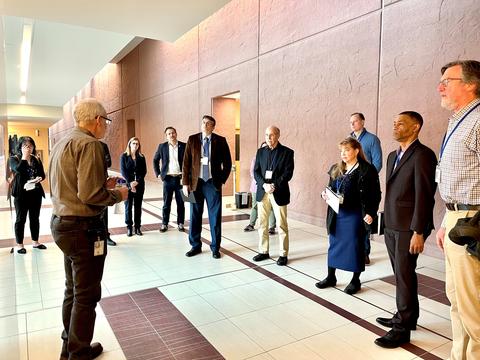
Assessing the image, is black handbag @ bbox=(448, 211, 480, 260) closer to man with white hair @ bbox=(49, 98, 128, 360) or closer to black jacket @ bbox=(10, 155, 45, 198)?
man with white hair @ bbox=(49, 98, 128, 360)

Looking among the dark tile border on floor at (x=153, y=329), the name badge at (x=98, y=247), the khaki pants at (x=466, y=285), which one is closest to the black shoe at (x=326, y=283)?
the dark tile border on floor at (x=153, y=329)

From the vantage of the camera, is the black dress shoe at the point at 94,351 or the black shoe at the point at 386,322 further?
the black shoe at the point at 386,322

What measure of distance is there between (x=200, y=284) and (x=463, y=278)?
217 centimetres

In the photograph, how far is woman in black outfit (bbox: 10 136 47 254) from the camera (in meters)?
3.85

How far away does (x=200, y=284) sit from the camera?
10.6ft

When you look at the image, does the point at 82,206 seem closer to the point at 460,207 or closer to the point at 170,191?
the point at 460,207

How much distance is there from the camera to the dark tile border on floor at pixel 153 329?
2.13m

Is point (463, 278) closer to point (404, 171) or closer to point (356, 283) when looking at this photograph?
point (404, 171)

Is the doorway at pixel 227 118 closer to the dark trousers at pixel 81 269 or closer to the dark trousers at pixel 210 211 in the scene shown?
the dark trousers at pixel 210 211

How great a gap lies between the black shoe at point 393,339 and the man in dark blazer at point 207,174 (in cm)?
212

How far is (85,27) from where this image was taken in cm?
823

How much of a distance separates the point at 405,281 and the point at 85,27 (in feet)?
28.5

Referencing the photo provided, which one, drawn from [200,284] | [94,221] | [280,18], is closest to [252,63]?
[280,18]

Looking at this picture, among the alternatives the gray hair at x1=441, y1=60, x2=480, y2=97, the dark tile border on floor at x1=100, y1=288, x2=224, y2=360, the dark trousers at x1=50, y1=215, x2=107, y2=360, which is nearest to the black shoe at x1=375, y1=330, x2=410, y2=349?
the dark tile border on floor at x1=100, y1=288, x2=224, y2=360
